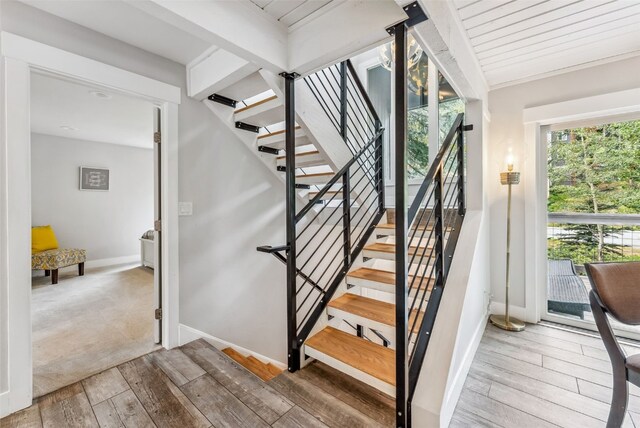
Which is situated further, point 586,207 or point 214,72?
point 586,207

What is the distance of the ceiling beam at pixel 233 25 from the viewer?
1.24 meters

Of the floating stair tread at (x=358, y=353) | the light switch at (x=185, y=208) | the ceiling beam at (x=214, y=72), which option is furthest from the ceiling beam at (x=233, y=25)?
the floating stair tread at (x=358, y=353)

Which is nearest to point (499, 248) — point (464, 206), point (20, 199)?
point (464, 206)

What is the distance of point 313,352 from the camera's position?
1800 millimetres

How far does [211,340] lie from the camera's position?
2516 mm

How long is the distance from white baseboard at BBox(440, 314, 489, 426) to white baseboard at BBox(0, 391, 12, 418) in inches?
89.4

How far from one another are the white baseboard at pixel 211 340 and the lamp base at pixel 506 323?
2.15 m

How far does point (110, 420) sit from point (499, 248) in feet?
10.8

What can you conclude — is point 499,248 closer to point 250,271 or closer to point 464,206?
point 464,206

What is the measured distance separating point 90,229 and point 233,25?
571cm

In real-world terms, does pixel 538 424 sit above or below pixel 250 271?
below

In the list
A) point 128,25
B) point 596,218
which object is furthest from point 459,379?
point 128,25

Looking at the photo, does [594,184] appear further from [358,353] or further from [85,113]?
[85,113]

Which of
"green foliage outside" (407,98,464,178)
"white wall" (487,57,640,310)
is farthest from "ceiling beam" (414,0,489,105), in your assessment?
"green foliage outside" (407,98,464,178)
